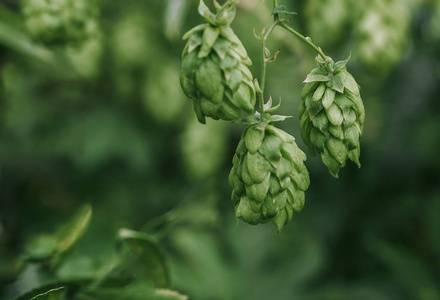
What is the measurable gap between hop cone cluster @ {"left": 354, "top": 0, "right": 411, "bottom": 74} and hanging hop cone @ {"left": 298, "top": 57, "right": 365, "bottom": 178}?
1.11m

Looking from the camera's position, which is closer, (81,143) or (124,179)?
(81,143)

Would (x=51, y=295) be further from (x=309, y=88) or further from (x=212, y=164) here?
(x=212, y=164)

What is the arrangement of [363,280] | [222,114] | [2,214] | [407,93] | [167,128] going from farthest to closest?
[167,128]
[363,280]
[407,93]
[2,214]
[222,114]

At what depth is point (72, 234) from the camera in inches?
67.1

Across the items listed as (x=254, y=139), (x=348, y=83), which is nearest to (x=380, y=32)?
(x=348, y=83)

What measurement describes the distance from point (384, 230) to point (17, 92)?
2.37m

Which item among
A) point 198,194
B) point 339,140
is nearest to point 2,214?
point 198,194

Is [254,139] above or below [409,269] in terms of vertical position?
below

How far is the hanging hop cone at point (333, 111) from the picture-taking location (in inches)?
48.9

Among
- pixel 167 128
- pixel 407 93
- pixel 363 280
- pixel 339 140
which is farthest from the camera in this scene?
pixel 167 128

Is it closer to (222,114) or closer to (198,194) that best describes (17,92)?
(198,194)

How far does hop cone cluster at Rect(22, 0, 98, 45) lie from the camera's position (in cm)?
183

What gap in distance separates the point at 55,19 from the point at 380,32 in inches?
53.3

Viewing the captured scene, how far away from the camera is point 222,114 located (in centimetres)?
114
